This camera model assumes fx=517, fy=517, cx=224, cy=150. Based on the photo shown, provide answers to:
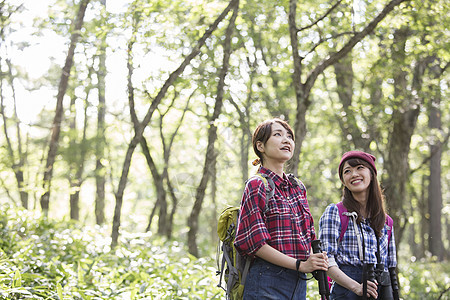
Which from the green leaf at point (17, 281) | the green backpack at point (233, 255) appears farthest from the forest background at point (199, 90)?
the green backpack at point (233, 255)

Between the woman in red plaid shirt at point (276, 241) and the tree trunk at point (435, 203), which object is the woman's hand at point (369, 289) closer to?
the woman in red plaid shirt at point (276, 241)

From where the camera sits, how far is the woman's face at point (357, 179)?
3.96m

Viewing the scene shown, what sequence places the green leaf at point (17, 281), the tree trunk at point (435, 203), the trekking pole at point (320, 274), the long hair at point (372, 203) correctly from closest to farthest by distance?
the trekking pole at point (320, 274)
the long hair at point (372, 203)
the green leaf at point (17, 281)
the tree trunk at point (435, 203)

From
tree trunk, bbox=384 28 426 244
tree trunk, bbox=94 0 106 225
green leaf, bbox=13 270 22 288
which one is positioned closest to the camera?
green leaf, bbox=13 270 22 288

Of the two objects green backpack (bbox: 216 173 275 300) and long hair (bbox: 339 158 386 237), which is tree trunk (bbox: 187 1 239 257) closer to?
long hair (bbox: 339 158 386 237)

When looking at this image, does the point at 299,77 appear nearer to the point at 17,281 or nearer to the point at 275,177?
the point at 275,177

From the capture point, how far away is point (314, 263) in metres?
3.09

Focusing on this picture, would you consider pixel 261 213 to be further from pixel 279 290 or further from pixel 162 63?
pixel 162 63

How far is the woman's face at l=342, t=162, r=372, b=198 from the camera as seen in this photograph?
13.0 feet

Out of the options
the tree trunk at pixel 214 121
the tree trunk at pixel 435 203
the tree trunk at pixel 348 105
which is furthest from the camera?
the tree trunk at pixel 435 203

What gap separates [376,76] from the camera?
36.0 feet

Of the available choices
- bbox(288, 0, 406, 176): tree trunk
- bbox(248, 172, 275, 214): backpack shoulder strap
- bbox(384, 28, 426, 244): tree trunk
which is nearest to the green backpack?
bbox(248, 172, 275, 214): backpack shoulder strap

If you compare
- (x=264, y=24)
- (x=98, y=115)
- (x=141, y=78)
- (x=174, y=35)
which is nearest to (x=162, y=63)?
(x=141, y=78)

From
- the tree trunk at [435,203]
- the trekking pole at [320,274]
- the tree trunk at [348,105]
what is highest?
the tree trunk at [348,105]
